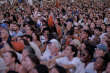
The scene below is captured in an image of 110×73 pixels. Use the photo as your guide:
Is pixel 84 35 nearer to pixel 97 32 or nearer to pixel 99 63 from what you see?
pixel 97 32

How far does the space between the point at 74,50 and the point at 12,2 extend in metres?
10.5

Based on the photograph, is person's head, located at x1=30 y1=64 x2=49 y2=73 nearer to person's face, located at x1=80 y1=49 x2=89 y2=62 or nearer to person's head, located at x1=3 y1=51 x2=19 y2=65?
person's head, located at x1=3 y1=51 x2=19 y2=65

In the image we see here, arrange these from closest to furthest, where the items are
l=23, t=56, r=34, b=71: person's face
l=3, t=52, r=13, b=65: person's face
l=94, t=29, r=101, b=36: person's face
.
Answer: l=23, t=56, r=34, b=71: person's face < l=3, t=52, r=13, b=65: person's face < l=94, t=29, r=101, b=36: person's face

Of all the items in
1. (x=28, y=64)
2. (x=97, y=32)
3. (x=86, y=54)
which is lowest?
(x=97, y=32)

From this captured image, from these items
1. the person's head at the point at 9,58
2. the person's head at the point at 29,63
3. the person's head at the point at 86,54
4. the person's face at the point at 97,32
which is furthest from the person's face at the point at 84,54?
the person's face at the point at 97,32

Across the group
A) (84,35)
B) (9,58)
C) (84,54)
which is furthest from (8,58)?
(84,35)

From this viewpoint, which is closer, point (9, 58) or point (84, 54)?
point (9, 58)

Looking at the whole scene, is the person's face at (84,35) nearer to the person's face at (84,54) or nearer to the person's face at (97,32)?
the person's face at (97,32)

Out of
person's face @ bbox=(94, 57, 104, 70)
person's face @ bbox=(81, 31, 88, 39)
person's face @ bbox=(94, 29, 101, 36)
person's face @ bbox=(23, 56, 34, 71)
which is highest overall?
person's face @ bbox=(23, 56, 34, 71)

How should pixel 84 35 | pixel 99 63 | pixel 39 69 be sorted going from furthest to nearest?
1. pixel 84 35
2. pixel 99 63
3. pixel 39 69

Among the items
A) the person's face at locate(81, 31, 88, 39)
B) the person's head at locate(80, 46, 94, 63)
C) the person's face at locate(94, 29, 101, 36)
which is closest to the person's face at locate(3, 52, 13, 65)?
the person's head at locate(80, 46, 94, 63)

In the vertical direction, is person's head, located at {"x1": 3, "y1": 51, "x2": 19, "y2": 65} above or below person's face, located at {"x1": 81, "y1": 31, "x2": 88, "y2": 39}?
above

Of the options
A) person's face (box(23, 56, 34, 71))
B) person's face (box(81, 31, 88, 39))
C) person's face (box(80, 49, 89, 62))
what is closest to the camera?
person's face (box(23, 56, 34, 71))

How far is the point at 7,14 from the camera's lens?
336 inches
